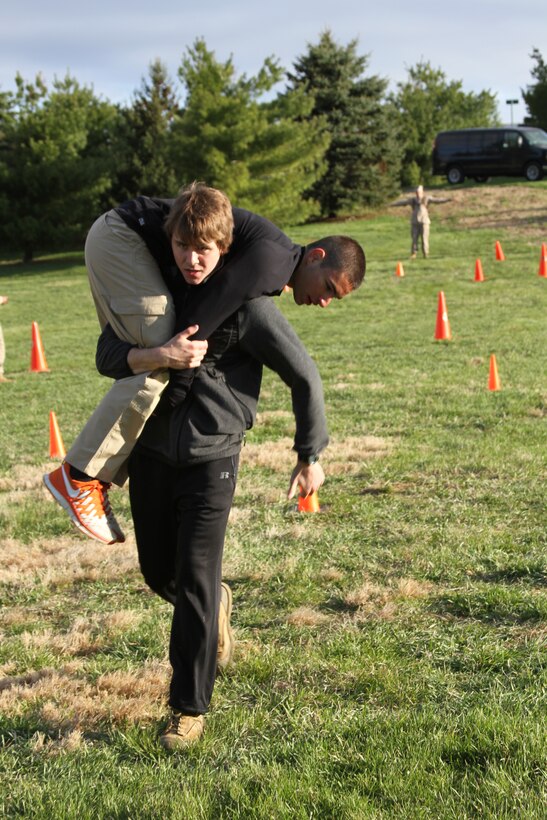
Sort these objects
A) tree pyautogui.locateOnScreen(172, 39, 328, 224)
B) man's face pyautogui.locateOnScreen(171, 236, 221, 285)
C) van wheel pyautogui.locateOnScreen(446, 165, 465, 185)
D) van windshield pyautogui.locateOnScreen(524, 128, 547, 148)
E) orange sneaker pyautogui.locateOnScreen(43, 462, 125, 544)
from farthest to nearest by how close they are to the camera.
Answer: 1. van wheel pyautogui.locateOnScreen(446, 165, 465, 185)
2. van windshield pyautogui.locateOnScreen(524, 128, 547, 148)
3. tree pyautogui.locateOnScreen(172, 39, 328, 224)
4. orange sneaker pyautogui.locateOnScreen(43, 462, 125, 544)
5. man's face pyautogui.locateOnScreen(171, 236, 221, 285)

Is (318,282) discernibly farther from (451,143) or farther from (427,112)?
(427,112)

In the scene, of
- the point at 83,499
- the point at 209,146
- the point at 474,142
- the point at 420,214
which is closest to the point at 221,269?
the point at 83,499

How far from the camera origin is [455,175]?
1772 inches

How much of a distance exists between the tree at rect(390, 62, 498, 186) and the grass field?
3988 cm

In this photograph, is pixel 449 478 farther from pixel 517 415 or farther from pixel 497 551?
pixel 517 415

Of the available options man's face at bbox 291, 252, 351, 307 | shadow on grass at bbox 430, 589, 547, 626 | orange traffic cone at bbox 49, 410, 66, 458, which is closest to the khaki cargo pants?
man's face at bbox 291, 252, 351, 307

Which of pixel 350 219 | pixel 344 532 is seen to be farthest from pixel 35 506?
pixel 350 219

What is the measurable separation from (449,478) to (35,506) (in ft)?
10.4

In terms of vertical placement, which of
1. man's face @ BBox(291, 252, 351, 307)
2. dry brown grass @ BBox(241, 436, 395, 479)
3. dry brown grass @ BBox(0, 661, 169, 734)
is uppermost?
man's face @ BBox(291, 252, 351, 307)

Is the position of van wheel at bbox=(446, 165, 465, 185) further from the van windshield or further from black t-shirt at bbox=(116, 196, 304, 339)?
black t-shirt at bbox=(116, 196, 304, 339)

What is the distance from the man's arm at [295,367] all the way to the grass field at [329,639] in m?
0.98

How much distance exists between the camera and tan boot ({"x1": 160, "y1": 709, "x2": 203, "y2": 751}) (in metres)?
3.52

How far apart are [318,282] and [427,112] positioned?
59592 mm

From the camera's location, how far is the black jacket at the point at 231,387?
342 cm
